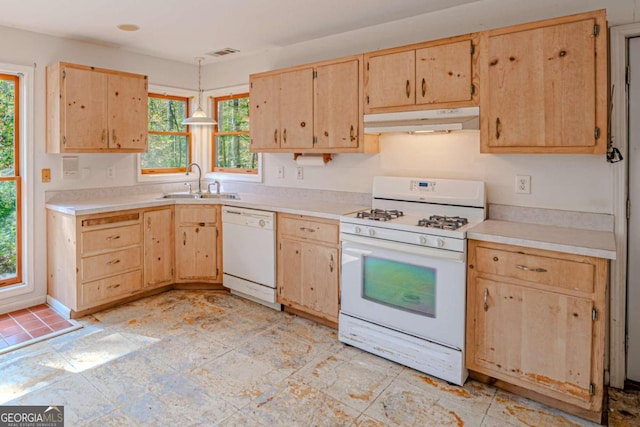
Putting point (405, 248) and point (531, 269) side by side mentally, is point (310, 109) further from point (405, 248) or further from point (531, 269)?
point (531, 269)

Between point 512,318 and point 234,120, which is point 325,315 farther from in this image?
point 234,120

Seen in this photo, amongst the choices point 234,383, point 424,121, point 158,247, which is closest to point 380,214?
point 424,121

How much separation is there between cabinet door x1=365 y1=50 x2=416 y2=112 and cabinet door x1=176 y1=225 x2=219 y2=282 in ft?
6.69

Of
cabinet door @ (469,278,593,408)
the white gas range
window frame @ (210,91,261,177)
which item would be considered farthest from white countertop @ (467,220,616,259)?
window frame @ (210,91,261,177)

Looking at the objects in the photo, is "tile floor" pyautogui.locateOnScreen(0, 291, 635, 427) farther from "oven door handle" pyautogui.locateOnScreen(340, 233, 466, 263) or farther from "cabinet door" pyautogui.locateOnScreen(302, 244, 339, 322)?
"oven door handle" pyautogui.locateOnScreen(340, 233, 466, 263)

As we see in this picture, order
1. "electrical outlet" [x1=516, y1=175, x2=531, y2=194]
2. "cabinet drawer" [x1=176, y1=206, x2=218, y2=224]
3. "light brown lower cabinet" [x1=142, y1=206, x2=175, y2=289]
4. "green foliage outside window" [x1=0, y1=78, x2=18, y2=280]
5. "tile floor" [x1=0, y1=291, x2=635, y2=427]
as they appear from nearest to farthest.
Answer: "tile floor" [x1=0, y1=291, x2=635, y2=427] → "electrical outlet" [x1=516, y1=175, x2=531, y2=194] → "green foliage outside window" [x1=0, y1=78, x2=18, y2=280] → "light brown lower cabinet" [x1=142, y1=206, x2=175, y2=289] → "cabinet drawer" [x1=176, y1=206, x2=218, y2=224]

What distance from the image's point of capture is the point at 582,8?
99.7 inches

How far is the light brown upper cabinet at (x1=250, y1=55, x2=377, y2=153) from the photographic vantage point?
3252 millimetres

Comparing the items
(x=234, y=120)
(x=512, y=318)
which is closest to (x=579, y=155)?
(x=512, y=318)

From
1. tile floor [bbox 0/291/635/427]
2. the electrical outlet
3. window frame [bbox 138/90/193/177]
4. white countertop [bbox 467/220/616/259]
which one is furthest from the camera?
window frame [bbox 138/90/193/177]

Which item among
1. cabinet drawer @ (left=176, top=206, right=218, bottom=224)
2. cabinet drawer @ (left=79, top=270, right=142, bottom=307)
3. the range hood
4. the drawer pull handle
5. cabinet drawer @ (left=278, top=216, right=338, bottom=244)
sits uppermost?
the range hood

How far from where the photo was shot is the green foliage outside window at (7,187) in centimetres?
354

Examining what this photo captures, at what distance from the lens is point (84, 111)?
3619 millimetres

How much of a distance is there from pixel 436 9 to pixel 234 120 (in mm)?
2602
